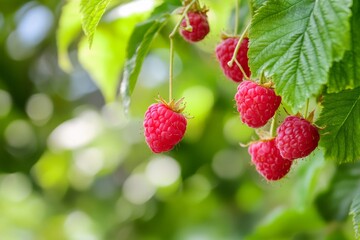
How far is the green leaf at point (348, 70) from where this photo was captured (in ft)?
3.90

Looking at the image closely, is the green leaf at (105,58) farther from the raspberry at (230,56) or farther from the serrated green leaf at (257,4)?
the serrated green leaf at (257,4)

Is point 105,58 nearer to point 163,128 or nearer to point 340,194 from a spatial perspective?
point 340,194

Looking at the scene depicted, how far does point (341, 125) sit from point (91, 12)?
1.52 feet

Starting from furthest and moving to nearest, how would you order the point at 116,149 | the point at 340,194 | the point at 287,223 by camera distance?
the point at 116,149, the point at 287,223, the point at 340,194

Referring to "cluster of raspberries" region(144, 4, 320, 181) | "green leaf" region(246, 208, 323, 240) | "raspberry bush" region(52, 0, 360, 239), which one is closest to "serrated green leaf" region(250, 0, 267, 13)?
"raspberry bush" region(52, 0, 360, 239)

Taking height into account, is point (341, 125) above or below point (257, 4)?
below

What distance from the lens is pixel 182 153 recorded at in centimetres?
305

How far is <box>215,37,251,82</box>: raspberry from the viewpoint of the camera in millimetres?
1475

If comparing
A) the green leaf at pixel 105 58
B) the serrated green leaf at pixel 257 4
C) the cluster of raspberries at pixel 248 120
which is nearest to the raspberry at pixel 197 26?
the cluster of raspberries at pixel 248 120

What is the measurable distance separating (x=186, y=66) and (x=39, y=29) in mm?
818

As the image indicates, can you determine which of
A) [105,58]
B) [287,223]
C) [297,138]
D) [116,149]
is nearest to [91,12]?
[297,138]

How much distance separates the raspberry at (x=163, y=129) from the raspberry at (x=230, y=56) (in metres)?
0.12

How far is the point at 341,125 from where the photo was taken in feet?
4.47

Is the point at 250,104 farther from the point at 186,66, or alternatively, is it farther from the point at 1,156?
the point at 1,156
